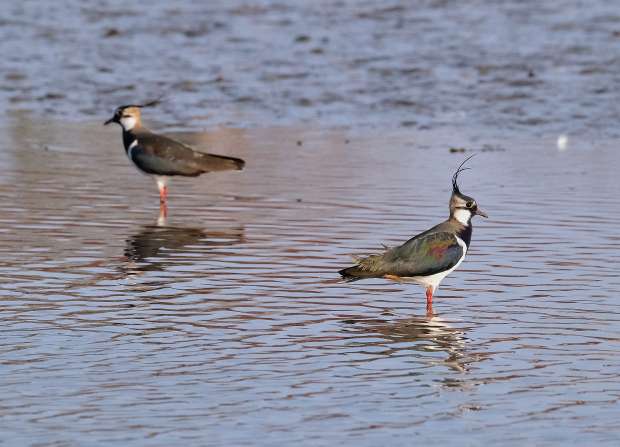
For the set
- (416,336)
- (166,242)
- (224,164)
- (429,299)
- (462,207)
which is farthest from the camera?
(224,164)

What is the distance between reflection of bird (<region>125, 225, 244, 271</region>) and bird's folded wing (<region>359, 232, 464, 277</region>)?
7.51ft

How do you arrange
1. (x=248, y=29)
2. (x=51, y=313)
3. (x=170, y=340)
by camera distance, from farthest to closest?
(x=248, y=29) < (x=51, y=313) < (x=170, y=340)

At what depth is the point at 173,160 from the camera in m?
16.7

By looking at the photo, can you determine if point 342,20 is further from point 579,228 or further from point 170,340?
point 170,340

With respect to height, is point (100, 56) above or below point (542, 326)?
above

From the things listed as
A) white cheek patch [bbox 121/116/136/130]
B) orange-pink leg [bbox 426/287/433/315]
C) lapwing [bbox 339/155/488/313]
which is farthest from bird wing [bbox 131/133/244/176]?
orange-pink leg [bbox 426/287/433/315]

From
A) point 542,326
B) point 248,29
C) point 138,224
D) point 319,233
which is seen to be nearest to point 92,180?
point 138,224

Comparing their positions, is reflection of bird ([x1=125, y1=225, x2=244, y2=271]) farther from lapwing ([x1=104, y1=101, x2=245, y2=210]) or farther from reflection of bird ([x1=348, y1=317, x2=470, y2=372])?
reflection of bird ([x1=348, y1=317, x2=470, y2=372])

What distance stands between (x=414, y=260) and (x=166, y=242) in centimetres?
352

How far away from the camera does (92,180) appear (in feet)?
56.3

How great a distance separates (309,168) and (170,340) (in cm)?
854

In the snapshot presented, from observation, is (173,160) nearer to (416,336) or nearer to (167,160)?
(167,160)

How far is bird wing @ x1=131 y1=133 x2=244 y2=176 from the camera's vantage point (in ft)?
54.8

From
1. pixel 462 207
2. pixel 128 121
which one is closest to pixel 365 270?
pixel 462 207
